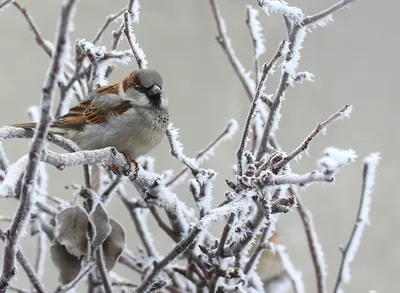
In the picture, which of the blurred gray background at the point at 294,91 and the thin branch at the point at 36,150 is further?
the blurred gray background at the point at 294,91

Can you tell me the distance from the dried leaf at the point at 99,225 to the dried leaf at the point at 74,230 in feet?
0.06

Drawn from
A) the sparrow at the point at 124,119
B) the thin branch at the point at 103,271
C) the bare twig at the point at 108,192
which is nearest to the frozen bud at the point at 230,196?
the thin branch at the point at 103,271

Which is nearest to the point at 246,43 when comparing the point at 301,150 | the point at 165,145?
the point at 165,145

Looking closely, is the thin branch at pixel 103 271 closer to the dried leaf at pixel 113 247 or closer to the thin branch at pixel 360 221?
the dried leaf at pixel 113 247

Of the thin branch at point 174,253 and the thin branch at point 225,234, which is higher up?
the thin branch at point 225,234

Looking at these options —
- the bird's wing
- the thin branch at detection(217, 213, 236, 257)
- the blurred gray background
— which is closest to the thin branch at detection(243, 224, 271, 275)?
the thin branch at detection(217, 213, 236, 257)

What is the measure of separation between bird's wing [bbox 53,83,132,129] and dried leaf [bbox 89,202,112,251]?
384mm

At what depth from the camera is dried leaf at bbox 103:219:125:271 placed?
99 centimetres

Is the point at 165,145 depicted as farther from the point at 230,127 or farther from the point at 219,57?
the point at 230,127

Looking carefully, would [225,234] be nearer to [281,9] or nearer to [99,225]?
[99,225]

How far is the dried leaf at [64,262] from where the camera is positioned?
948 millimetres

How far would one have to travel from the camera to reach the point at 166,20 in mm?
2732

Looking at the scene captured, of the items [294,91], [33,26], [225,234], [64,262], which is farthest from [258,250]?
[294,91]

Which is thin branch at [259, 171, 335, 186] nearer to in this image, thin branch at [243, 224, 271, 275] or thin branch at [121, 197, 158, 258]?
thin branch at [243, 224, 271, 275]
